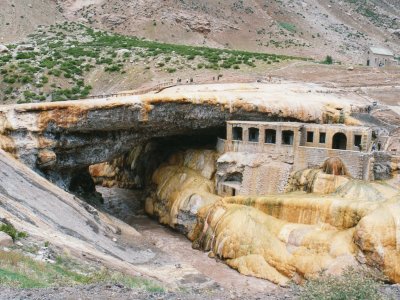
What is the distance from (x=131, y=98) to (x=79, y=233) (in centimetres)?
1171

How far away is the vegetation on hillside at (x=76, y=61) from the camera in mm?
59750

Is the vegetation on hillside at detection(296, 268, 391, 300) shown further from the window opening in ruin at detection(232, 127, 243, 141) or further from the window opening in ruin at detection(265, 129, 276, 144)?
the window opening in ruin at detection(232, 127, 243, 141)

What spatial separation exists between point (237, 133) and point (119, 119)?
8442mm

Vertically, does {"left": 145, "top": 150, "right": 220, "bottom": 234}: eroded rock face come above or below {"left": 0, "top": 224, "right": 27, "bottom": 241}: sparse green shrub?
below

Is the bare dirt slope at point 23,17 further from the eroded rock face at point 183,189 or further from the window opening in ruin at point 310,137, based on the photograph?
the window opening in ruin at point 310,137

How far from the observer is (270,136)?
37656 mm

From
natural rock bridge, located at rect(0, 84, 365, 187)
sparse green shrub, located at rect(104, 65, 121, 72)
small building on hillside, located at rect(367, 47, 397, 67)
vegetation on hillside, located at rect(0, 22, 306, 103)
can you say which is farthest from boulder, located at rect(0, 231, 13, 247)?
small building on hillside, located at rect(367, 47, 397, 67)

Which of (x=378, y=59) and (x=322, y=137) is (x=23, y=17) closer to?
(x=378, y=59)

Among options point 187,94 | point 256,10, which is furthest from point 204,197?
point 256,10

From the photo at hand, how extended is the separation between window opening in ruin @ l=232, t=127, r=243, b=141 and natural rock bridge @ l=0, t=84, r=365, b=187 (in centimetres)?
122

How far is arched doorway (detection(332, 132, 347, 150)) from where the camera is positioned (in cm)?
3647

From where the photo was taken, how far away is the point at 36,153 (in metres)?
35.1

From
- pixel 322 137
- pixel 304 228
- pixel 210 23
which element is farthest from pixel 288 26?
pixel 304 228

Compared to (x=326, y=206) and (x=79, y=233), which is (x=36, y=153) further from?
(x=326, y=206)
